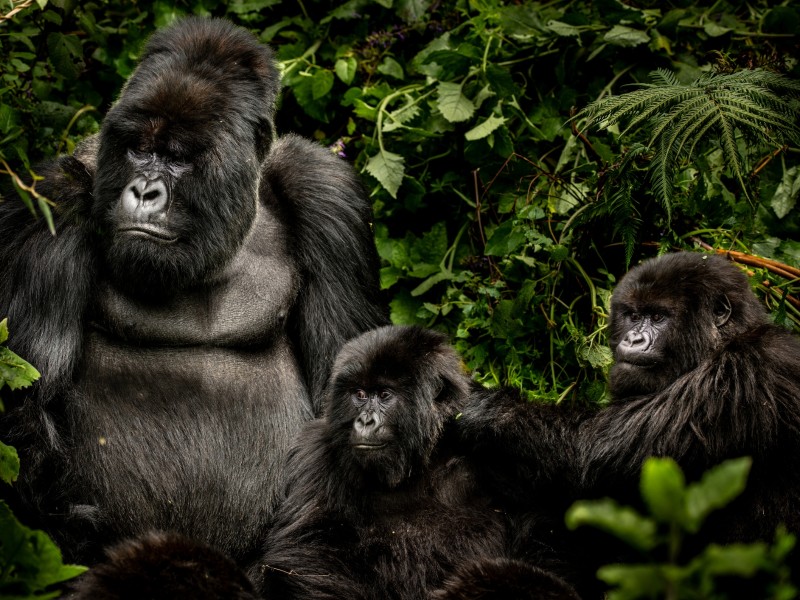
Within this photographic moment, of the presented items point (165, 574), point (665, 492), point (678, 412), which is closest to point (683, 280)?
point (678, 412)

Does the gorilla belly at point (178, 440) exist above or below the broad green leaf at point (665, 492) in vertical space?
below

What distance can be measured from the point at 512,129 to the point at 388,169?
0.74 m

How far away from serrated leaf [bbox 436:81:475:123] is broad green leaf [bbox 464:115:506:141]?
0.24ft

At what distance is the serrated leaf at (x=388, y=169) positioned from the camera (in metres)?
4.82

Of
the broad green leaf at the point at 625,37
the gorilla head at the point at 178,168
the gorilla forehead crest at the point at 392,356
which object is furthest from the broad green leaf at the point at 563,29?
the gorilla forehead crest at the point at 392,356

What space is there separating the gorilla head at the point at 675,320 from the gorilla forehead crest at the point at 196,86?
4.96ft

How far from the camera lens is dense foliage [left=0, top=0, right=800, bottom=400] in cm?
420

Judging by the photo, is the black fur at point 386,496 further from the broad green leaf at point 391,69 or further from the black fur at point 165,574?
the broad green leaf at point 391,69

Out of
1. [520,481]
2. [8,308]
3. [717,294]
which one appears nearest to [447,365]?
[520,481]

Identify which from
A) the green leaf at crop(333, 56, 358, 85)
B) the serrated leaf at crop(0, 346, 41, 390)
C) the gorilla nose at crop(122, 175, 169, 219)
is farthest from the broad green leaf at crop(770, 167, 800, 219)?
the serrated leaf at crop(0, 346, 41, 390)

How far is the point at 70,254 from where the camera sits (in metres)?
3.49

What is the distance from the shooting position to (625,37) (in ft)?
16.1

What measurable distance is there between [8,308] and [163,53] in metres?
1.07

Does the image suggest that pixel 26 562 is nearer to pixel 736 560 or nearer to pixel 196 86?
pixel 736 560
